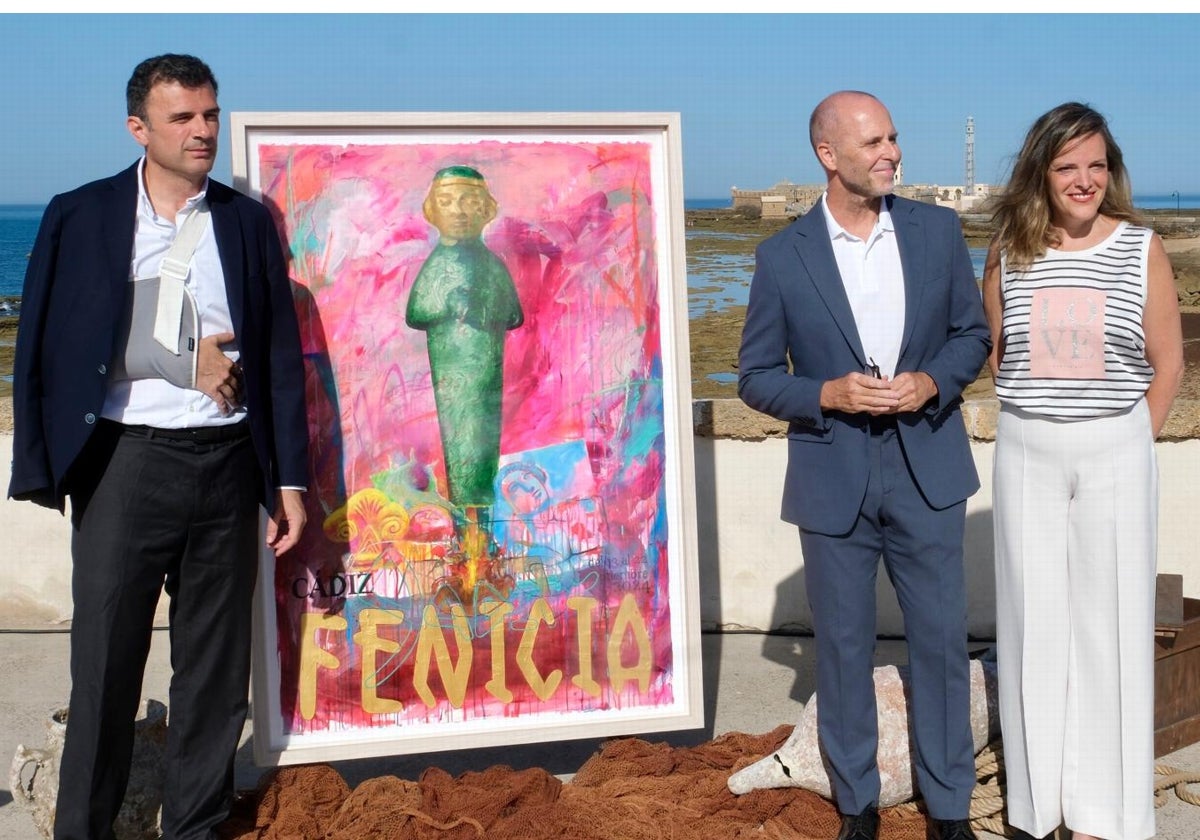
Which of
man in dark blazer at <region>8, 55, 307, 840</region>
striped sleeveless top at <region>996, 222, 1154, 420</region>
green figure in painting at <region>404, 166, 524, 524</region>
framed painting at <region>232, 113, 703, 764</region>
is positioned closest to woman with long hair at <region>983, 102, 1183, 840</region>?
striped sleeveless top at <region>996, 222, 1154, 420</region>

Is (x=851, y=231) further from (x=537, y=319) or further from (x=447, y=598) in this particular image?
(x=447, y=598)

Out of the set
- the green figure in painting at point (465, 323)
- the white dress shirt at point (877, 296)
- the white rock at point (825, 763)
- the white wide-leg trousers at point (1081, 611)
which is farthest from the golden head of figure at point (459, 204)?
the white rock at point (825, 763)

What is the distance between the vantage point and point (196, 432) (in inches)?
132

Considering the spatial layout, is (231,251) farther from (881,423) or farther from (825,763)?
(825,763)

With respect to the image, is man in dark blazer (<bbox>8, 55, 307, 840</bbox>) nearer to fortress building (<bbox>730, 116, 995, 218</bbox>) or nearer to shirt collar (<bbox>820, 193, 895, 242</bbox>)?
shirt collar (<bbox>820, 193, 895, 242</bbox>)

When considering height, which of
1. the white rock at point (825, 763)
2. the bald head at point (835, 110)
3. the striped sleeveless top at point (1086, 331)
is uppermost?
the bald head at point (835, 110)

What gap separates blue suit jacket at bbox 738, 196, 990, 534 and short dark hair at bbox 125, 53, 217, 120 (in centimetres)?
152

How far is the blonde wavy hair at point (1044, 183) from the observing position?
10.8 feet

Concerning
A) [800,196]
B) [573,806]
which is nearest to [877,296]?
[573,806]

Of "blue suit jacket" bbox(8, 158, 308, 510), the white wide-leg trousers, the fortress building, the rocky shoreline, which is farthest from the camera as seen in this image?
the fortress building

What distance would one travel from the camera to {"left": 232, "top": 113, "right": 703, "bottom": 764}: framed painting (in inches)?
148

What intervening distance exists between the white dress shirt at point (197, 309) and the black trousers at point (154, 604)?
0.05m

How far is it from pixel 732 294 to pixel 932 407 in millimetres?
24996

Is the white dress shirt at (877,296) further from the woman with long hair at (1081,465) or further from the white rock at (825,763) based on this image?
the white rock at (825,763)
